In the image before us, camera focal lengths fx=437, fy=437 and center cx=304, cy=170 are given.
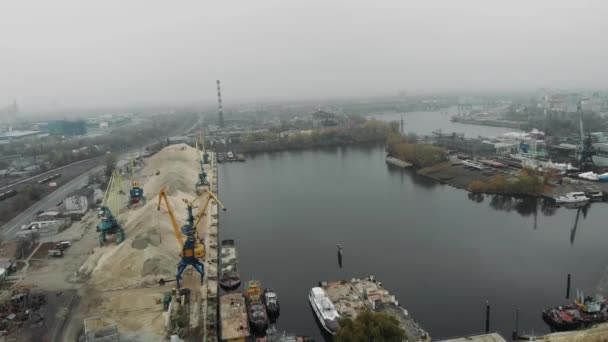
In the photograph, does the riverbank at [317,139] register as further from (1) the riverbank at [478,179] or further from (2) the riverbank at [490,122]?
(2) the riverbank at [490,122]

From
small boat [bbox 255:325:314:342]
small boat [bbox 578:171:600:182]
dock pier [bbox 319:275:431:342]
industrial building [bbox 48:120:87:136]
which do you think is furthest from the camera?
industrial building [bbox 48:120:87:136]

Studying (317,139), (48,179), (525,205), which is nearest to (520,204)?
(525,205)

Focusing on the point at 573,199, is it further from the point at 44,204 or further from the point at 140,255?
the point at 44,204

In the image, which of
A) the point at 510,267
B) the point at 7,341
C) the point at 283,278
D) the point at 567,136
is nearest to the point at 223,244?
the point at 283,278

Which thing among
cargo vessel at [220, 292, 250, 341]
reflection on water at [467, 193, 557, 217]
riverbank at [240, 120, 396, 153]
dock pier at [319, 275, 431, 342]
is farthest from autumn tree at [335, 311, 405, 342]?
riverbank at [240, 120, 396, 153]

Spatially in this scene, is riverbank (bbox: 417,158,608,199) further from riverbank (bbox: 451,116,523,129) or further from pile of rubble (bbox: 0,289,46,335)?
riverbank (bbox: 451,116,523,129)

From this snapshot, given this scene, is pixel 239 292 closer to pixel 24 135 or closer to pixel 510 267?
pixel 510 267

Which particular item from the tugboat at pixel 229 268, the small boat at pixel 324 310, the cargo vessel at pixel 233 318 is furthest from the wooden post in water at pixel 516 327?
the tugboat at pixel 229 268
